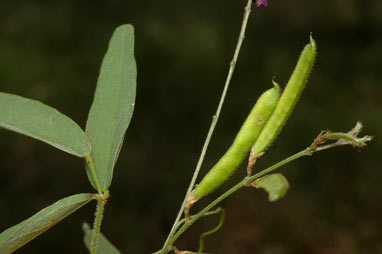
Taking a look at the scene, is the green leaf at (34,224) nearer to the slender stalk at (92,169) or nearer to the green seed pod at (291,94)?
the slender stalk at (92,169)

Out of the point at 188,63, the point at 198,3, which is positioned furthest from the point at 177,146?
the point at 198,3

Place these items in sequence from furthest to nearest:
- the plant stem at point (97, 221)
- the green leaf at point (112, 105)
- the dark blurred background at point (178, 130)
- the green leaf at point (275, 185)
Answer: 1. the dark blurred background at point (178, 130)
2. the green leaf at point (112, 105)
3. the plant stem at point (97, 221)
4. the green leaf at point (275, 185)

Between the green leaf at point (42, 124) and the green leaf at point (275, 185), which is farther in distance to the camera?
the green leaf at point (42, 124)

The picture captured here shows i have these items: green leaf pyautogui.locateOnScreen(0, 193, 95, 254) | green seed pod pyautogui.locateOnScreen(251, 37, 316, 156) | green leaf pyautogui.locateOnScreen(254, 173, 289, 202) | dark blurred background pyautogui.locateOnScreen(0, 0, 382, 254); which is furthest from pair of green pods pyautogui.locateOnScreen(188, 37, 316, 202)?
dark blurred background pyautogui.locateOnScreen(0, 0, 382, 254)

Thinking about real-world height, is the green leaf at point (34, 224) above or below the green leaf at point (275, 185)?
below

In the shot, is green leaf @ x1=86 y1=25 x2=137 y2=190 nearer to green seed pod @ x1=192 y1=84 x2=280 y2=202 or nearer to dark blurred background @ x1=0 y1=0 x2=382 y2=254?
green seed pod @ x1=192 y1=84 x2=280 y2=202

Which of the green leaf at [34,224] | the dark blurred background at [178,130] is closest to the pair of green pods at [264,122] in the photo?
the green leaf at [34,224]
